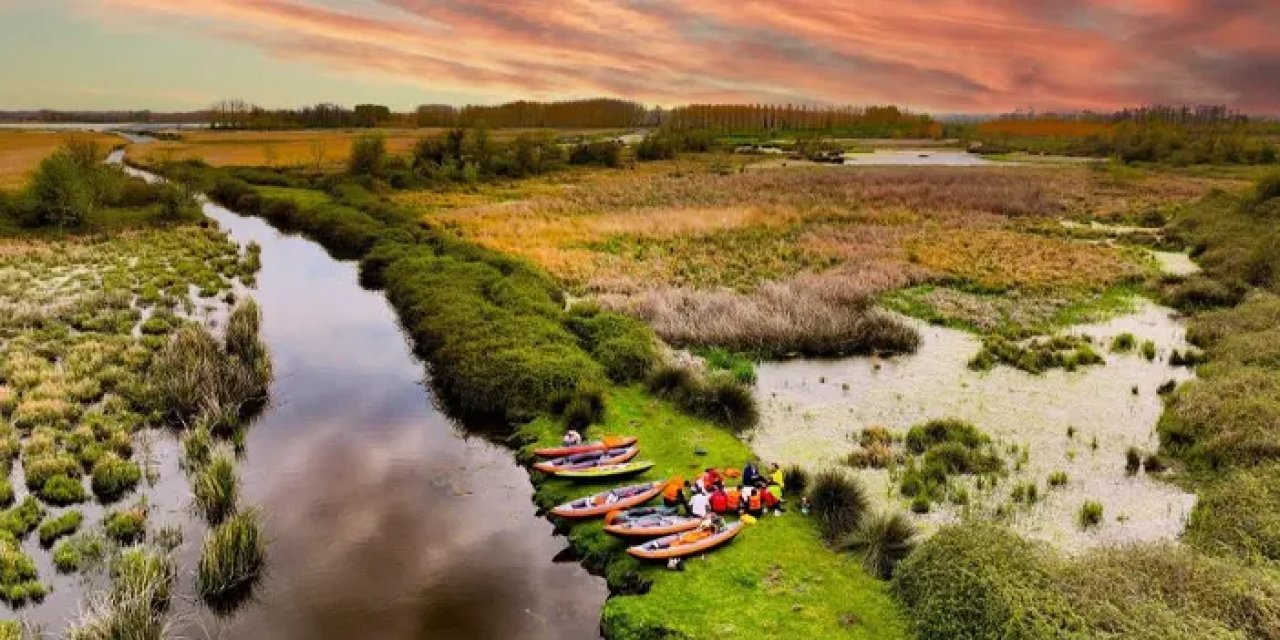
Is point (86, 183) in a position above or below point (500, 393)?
above

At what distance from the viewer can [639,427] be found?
2606 centimetres

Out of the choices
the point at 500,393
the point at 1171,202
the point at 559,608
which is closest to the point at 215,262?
the point at 500,393

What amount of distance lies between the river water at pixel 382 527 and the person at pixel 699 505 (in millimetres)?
2975

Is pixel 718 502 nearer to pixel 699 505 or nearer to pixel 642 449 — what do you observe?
pixel 699 505

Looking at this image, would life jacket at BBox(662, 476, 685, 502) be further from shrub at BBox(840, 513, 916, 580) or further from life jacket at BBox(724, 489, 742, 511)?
shrub at BBox(840, 513, 916, 580)

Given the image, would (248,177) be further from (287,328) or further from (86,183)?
(287,328)

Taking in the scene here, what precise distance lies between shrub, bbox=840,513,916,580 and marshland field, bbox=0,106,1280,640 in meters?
0.07

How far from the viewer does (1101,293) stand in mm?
46500

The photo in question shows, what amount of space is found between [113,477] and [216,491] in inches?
140

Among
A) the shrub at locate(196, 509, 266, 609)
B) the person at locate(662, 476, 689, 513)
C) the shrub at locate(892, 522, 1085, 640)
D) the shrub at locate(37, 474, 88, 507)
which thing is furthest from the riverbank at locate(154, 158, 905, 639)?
the shrub at locate(37, 474, 88, 507)

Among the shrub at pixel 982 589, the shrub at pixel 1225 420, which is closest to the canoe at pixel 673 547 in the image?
the shrub at pixel 982 589

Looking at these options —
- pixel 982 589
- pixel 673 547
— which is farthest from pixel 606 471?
pixel 982 589

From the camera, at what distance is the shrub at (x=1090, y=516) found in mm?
19828

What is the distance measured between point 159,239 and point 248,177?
50.2 meters
